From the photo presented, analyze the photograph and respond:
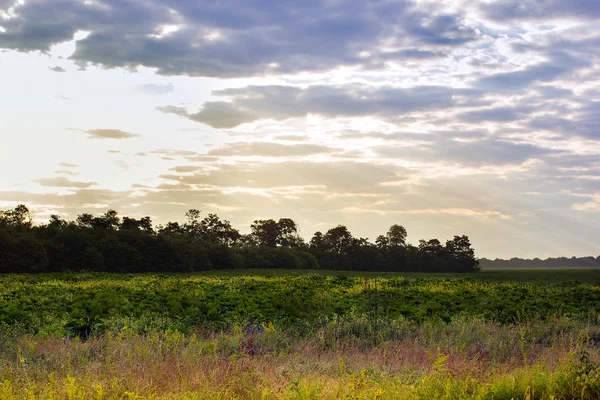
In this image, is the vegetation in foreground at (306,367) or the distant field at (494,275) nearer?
the vegetation in foreground at (306,367)

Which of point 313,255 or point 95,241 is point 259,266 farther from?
point 95,241

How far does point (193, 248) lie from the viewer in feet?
264

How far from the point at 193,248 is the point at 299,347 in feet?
224

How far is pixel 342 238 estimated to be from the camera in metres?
107

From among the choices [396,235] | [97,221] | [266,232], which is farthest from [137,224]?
[396,235]

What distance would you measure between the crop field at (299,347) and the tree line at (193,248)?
43779mm

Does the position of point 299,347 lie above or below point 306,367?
below

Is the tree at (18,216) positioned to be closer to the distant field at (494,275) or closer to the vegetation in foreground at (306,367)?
the distant field at (494,275)

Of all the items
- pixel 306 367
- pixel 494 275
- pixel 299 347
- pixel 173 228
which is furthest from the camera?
pixel 173 228

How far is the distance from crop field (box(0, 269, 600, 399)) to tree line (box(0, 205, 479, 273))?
144 feet

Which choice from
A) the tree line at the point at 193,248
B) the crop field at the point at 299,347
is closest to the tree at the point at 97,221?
the tree line at the point at 193,248

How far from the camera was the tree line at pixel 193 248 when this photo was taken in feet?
213

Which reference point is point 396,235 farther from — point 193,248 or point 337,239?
point 193,248

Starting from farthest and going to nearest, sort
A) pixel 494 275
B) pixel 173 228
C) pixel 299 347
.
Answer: pixel 173 228 → pixel 494 275 → pixel 299 347
